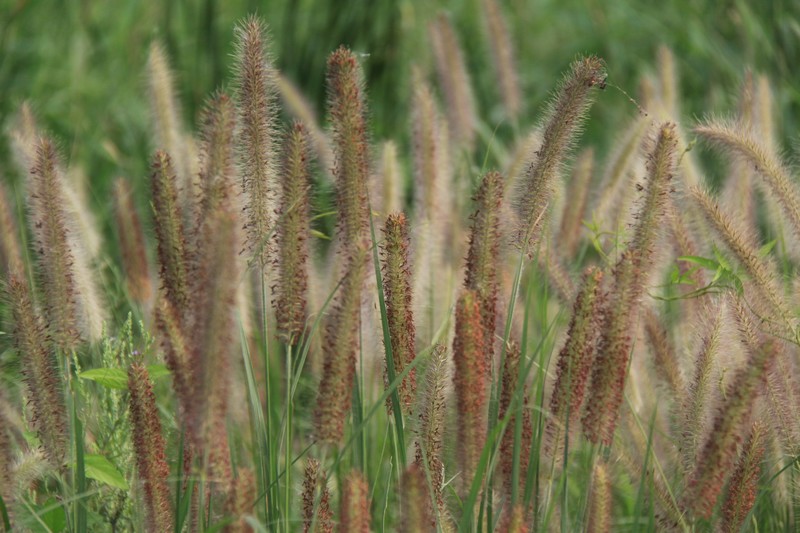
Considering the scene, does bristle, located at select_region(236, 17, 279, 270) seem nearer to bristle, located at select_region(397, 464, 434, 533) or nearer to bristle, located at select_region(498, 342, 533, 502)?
bristle, located at select_region(498, 342, 533, 502)

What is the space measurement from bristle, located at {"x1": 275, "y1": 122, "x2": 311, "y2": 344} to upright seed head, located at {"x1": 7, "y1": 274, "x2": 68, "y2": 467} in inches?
14.8

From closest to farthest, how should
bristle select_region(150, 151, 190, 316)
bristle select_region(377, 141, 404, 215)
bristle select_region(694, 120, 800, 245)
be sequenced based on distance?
bristle select_region(150, 151, 190, 316) → bristle select_region(694, 120, 800, 245) → bristle select_region(377, 141, 404, 215)

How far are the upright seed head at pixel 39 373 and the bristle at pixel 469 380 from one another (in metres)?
0.66

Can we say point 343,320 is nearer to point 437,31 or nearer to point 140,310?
point 140,310

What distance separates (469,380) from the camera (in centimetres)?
186

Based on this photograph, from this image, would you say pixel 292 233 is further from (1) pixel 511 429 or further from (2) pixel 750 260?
(2) pixel 750 260

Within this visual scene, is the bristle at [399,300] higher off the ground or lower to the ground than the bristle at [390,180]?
lower

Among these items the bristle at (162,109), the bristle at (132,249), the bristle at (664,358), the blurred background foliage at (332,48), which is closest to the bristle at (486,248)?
the bristle at (664,358)

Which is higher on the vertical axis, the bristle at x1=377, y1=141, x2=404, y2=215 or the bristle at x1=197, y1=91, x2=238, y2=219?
the bristle at x1=197, y1=91, x2=238, y2=219

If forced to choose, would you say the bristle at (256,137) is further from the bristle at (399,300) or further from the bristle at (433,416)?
the bristle at (433,416)

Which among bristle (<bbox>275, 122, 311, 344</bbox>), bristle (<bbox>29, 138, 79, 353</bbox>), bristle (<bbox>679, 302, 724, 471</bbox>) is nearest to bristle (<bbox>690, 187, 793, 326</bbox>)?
bristle (<bbox>679, 302, 724, 471</bbox>)

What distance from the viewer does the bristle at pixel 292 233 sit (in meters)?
2.06

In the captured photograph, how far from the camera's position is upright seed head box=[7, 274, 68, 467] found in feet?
6.61

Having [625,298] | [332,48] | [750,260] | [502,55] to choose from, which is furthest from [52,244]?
[332,48]
